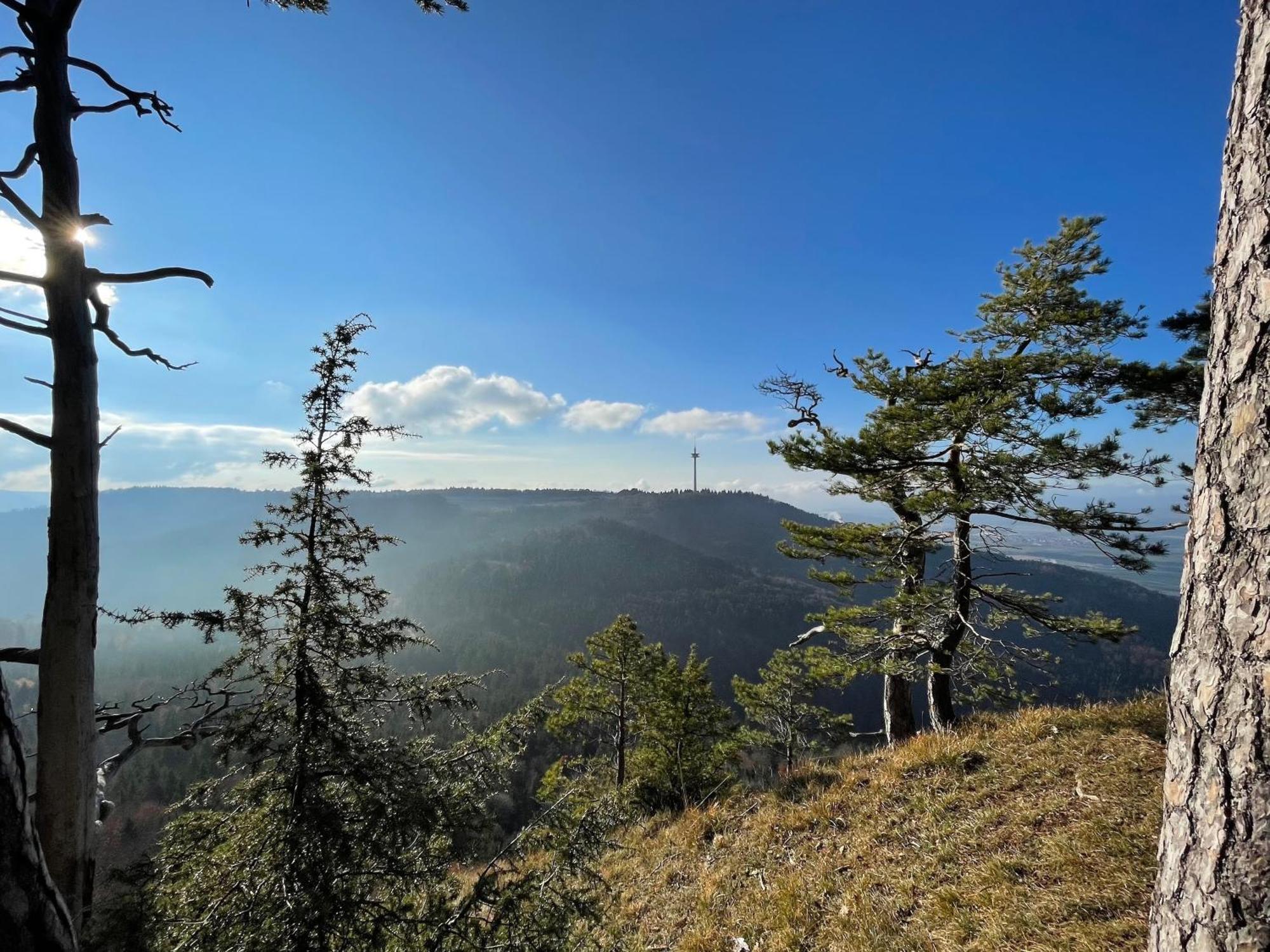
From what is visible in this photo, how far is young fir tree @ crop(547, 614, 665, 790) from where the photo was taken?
59.4 ft

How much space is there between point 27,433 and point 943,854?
819cm

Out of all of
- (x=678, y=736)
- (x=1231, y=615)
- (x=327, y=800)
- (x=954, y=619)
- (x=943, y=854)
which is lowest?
(x=678, y=736)

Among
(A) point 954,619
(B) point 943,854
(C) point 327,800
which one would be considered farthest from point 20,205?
(A) point 954,619

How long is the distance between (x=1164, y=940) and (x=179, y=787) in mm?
72345

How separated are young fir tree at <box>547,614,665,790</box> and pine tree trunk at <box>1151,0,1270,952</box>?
54.3ft

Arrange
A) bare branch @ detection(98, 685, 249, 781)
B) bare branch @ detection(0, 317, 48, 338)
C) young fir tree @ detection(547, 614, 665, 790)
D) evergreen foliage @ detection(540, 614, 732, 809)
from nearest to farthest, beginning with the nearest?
bare branch @ detection(0, 317, 48, 338) < bare branch @ detection(98, 685, 249, 781) < evergreen foliage @ detection(540, 614, 732, 809) < young fir tree @ detection(547, 614, 665, 790)

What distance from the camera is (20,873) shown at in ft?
3.89

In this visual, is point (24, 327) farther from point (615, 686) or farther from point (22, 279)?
point (615, 686)

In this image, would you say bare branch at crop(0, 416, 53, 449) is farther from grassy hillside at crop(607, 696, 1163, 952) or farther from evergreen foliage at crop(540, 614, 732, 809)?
evergreen foliage at crop(540, 614, 732, 809)

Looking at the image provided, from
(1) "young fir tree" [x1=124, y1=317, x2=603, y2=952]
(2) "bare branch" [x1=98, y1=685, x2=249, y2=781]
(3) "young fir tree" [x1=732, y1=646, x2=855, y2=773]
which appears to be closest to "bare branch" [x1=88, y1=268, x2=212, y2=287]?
(1) "young fir tree" [x1=124, y1=317, x2=603, y2=952]

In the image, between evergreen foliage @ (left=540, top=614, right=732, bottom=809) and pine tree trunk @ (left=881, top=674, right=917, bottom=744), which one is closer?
pine tree trunk @ (left=881, top=674, right=917, bottom=744)

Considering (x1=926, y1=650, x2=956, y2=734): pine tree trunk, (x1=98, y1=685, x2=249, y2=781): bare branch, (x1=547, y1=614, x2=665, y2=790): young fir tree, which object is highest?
(x1=98, y1=685, x2=249, y2=781): bare branch

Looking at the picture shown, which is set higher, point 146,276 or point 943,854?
point 146,276

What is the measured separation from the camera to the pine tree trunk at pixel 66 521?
2.64m
